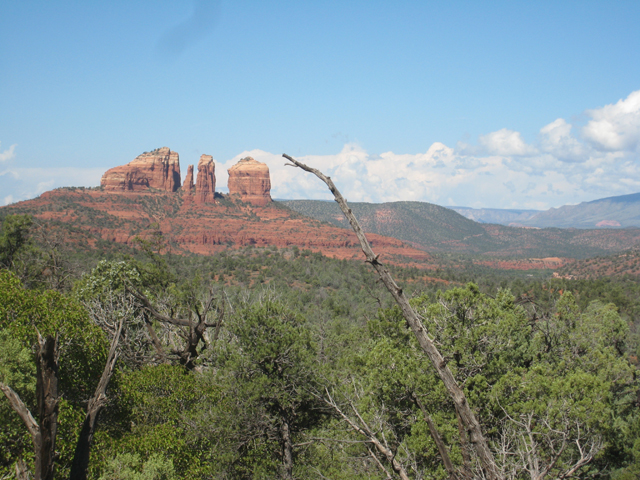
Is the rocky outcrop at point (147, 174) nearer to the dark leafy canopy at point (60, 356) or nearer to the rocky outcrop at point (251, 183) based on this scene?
the rocky outcrop at point (251, 183)

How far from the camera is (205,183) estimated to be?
133 meters

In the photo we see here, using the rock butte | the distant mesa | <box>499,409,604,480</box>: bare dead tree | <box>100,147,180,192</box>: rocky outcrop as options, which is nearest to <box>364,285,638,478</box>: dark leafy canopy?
<box>499,409,604,480</box>: bare dead tree

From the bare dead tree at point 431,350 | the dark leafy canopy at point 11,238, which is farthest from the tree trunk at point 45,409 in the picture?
the dark leafy canopy at point 11,238

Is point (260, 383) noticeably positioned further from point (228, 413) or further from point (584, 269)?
point (584, 269)

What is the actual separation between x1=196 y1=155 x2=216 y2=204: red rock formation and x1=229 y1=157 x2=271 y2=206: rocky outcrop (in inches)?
358

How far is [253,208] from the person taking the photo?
447ft

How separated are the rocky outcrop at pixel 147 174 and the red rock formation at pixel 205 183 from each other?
31.6 feet

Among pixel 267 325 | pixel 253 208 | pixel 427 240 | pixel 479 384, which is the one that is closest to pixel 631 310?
pixel 479 384

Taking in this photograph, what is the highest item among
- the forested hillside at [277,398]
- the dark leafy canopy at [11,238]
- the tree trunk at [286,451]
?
the dark leafy canopy at [11,238]

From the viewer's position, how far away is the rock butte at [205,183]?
431ft

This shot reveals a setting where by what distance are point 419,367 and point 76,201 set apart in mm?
114773

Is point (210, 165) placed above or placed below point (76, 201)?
above

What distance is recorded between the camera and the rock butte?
431 feet

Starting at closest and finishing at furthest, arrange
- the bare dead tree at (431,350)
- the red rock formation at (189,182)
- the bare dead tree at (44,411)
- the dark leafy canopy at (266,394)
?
the bare dead tree at (431,350) < the bare dead tree at (44,411) < the dark leafy canopy at (266,394) < the red rock formation at (189,182)
